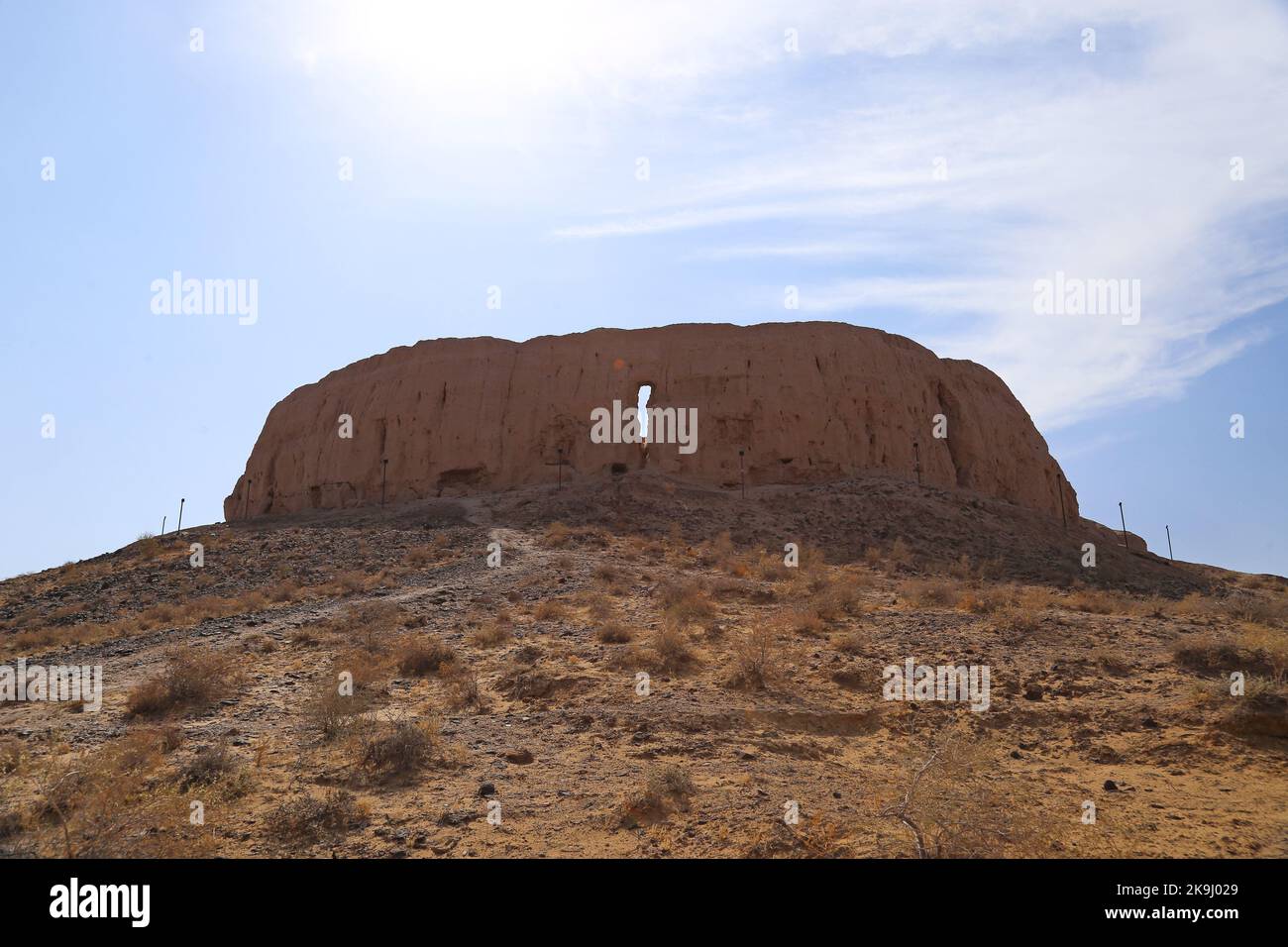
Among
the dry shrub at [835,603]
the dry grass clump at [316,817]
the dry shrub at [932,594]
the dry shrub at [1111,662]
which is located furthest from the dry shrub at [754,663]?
the dry grass clump at [316,817]

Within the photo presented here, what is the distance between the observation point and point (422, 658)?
11.6 m

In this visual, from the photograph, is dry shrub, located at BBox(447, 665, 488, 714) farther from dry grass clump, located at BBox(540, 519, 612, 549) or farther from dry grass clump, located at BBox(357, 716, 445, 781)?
dry grass clump, located at BBox(540, 519, 612, 549)

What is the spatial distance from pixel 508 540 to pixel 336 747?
14.0 m

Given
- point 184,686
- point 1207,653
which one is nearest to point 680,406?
point 1207,653

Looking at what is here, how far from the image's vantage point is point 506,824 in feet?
21.9

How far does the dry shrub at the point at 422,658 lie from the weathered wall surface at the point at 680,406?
1963 cm

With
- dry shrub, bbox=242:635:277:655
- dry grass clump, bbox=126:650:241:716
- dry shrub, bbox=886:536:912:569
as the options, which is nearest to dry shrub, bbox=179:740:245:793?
dry grass clump, bbox=126:650:241:716

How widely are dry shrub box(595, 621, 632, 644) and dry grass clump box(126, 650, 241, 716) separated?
5026 millimetres

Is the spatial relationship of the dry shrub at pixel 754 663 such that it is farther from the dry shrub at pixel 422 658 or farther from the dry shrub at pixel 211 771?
the dry shrub at pixel 211 771

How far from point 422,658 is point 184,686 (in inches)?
116
